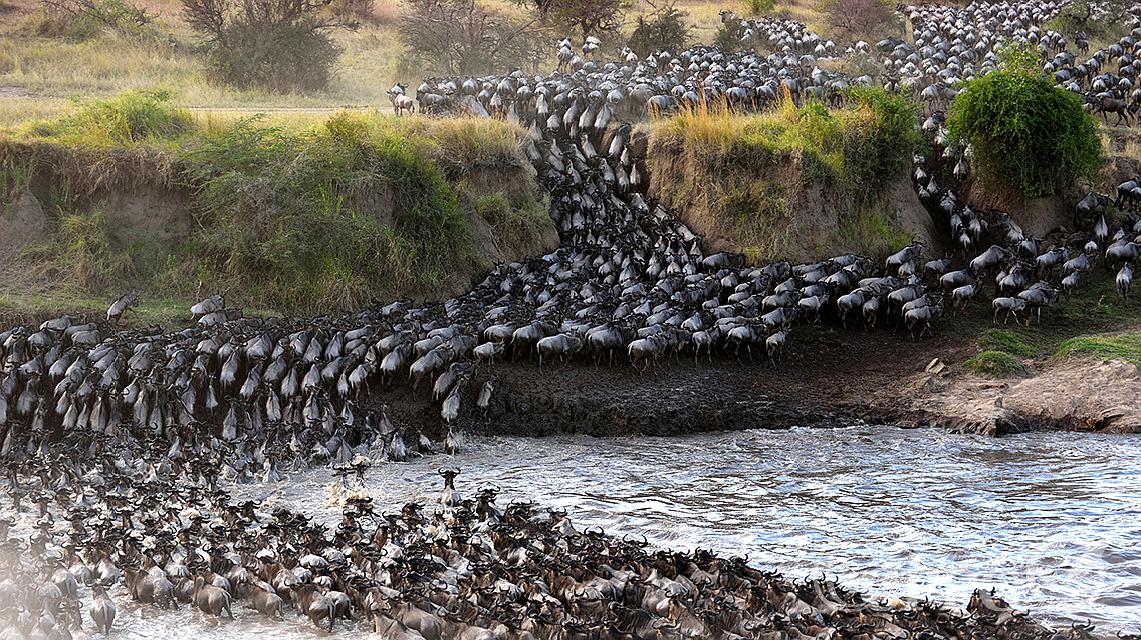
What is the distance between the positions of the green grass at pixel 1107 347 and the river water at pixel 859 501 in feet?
5.44

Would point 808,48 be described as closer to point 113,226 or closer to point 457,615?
point 113,226

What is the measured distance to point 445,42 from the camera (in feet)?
89.0

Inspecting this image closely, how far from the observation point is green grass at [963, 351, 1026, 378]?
45.0ft

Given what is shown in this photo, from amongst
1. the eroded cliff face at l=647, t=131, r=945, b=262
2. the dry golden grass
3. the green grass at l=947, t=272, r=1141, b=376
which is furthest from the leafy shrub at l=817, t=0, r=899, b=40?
the green grass at l=947, t=272, r=1141, b=376

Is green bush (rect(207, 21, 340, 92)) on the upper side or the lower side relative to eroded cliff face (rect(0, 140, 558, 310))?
upper

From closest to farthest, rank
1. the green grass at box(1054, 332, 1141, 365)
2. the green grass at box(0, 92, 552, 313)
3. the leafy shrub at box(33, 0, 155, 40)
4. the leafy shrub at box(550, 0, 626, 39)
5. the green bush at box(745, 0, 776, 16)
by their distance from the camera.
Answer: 1. the green grass at box(1054, 332, 1141, 365)
2. the green grass at box(0, 92, 552, 313)
3. the leafy shrub at box(33, 0, 155, 40)
4. the leafy shrub at box(550, 0, 626, 39)
5. the green bush at box(745, 0, 776, 16)

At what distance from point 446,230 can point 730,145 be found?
444 centimetres

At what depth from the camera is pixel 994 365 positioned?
13773 millimetres

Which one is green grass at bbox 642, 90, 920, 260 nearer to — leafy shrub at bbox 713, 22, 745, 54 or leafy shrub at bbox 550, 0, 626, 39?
leafy shrub at bbox 713, 22, 745, 54

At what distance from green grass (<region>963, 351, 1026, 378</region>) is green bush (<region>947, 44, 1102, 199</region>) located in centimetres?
489

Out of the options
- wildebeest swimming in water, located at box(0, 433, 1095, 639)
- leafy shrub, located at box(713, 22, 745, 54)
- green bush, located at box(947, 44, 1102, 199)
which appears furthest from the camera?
leafy shrub, located at box(713, 22, 745, 54)

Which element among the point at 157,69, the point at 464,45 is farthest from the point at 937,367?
the point at 157,69

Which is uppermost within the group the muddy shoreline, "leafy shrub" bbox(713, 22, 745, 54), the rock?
"leafy shrub" bbox(713, 22, 745, 54)

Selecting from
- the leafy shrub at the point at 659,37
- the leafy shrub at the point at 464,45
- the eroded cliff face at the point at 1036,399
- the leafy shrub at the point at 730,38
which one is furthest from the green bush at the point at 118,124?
the leafy shrub at the point at 730,38
